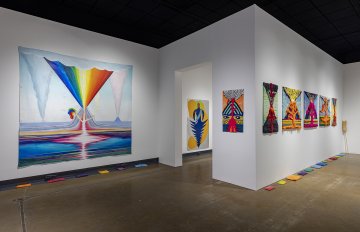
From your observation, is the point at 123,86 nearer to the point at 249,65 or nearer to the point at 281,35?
the point at 249,65

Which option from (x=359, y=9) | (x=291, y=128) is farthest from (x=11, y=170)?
(x=359, y=9)

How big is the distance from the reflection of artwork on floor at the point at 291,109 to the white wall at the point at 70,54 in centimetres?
352

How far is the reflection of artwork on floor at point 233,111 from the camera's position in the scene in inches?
164

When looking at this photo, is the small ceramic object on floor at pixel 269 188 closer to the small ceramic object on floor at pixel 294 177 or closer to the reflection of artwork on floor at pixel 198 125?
the small ceramic object on floor at pixel 294 177

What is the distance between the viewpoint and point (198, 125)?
7.52 meters

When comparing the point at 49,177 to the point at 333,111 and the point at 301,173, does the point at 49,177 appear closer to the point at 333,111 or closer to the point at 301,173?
the point at 301,173

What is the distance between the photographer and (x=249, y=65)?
4.07 meters

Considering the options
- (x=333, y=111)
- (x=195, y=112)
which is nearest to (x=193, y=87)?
(x=195, y=112)

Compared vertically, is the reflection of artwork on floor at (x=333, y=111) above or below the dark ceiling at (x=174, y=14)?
below

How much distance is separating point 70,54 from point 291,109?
5285 millimetres

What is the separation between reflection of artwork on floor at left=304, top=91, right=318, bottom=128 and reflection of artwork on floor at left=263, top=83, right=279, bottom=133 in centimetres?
166

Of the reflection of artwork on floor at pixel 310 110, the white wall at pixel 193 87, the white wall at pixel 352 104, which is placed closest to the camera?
the reflection of artwork on floor at pixel 310 110

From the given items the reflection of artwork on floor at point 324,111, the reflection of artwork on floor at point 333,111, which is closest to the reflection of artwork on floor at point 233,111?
the reflection of artwork on floor at point 324,111

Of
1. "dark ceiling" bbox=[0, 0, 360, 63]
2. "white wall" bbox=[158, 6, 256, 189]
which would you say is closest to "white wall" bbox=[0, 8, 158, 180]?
"dark ceiling" bbox=[0, 0, 360, 63]
